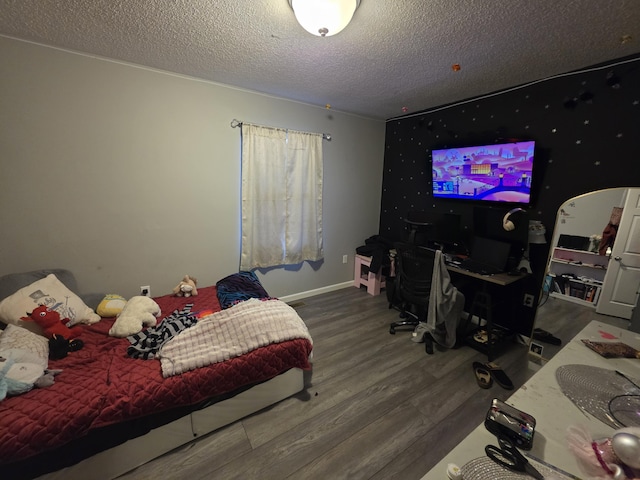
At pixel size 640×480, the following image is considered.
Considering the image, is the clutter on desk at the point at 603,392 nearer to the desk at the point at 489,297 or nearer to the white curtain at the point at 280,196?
the desk at the point at 489,297

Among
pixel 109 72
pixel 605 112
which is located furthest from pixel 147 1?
pixel 605 112

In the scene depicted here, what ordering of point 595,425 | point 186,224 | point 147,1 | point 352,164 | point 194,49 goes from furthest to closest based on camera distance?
point 352,164
point 186,224
point 194,49
point 147,1
point 595,425

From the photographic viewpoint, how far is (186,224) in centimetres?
271

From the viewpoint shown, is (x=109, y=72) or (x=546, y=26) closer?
(x=546, y=26)

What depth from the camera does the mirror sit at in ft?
6.15

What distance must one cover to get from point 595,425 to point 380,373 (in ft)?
4.80

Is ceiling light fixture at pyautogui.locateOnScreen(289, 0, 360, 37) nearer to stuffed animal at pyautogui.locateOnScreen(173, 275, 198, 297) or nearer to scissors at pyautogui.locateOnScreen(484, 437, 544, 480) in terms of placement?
scissors at pyautogui.locateOnScreen(484, 437, 544, 480)

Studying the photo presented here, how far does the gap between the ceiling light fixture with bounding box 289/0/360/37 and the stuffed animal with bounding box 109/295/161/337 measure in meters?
2.22

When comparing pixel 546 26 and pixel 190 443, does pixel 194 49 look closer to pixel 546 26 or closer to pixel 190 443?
pixel 546 26

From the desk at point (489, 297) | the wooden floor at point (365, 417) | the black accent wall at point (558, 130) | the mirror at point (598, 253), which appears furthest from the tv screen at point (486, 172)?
the wooden floor at point (365, 417)

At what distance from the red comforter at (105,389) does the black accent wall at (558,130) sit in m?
2.53

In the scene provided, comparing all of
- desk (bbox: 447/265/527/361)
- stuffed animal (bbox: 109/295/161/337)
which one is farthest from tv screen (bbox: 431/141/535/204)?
stuffed animal (bbox: 109/295/161/337)

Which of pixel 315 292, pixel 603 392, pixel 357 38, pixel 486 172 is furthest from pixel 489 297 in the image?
pixel 357 38

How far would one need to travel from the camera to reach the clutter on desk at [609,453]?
673 millimetres
